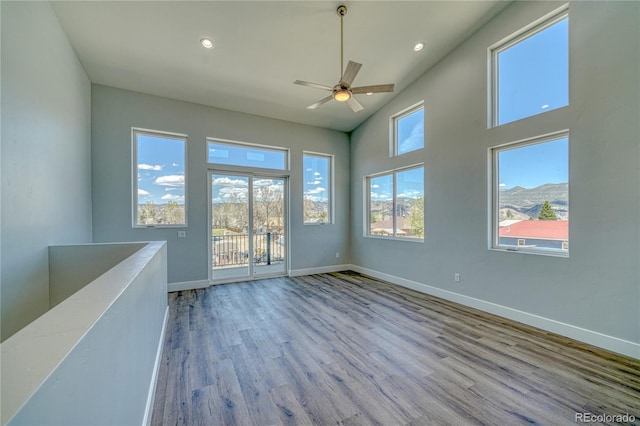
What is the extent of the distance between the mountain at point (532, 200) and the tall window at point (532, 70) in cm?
95

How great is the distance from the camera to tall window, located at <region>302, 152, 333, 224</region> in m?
5.93

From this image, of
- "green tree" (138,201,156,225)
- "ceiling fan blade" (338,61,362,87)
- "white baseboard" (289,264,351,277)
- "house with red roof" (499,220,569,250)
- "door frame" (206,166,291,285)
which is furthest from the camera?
"white baseboard" (289,264,351,277)

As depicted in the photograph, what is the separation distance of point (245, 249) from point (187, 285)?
1.22 m

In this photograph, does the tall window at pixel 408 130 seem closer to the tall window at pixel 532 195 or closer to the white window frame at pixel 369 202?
the white window frame at pixel 369 202

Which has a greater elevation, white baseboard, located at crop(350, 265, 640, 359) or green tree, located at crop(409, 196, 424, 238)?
green tree, located at crop(409, 196, 424, 238)

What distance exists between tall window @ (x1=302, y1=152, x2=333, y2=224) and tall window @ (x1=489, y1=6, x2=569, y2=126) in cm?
349

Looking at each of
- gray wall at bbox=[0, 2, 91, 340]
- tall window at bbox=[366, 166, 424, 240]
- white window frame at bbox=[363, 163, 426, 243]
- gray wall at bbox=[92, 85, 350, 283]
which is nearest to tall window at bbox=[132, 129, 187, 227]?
gray wall at bbox=[92, 85, 350, 283]

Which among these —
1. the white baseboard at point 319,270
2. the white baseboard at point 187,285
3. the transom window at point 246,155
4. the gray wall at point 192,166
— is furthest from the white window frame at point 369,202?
the white baseboard at point 187,285

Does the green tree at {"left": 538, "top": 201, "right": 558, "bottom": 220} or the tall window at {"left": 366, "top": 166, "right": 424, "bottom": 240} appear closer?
the green tree at {"left": 538, "top": 201, "right": 558, "bottom": 220}

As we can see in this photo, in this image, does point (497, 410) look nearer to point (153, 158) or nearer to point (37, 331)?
point (37, 331)

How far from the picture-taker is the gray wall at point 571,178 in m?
2.51

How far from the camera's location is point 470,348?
8.54 ft

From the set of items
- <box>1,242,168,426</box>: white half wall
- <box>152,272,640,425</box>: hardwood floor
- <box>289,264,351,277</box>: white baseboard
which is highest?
<box>1,242,168,426</box>: white half wall

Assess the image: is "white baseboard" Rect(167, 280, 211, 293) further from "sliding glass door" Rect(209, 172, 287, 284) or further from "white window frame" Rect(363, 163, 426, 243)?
"white window frame" Rect(363, 163, 426, 243)
